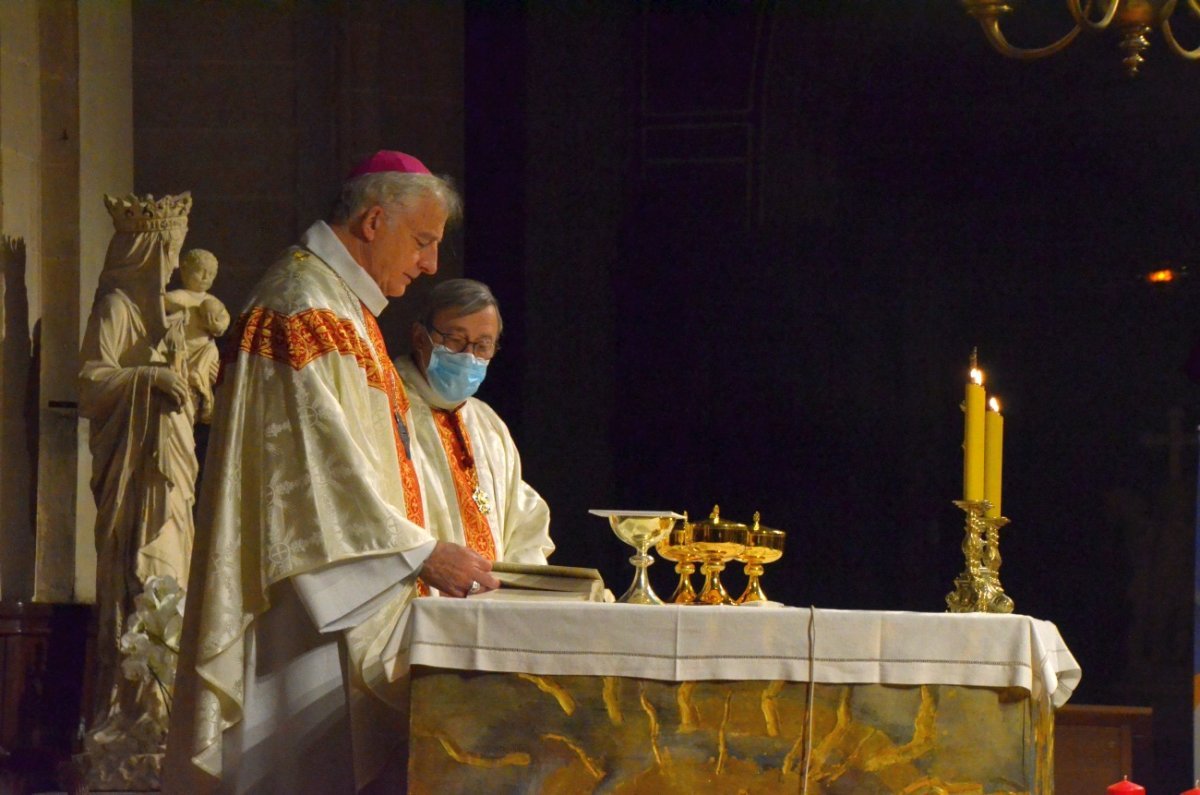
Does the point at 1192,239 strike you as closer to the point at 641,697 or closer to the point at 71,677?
the point at 71,677

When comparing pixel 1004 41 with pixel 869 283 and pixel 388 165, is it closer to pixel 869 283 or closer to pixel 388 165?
pixel 388 165

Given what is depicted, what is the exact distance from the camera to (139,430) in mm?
6930

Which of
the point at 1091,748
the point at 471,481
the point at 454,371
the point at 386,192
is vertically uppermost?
the point at 386,192

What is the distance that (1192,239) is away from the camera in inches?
329

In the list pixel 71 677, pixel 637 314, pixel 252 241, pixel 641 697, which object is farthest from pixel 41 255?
pixel 641 697

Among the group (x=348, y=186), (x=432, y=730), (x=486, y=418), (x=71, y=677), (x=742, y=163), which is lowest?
(x=71, y=677)

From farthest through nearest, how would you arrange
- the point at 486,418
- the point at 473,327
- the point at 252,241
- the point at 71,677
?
the point at 252,241, the point at 71,677, the point at 486,418, the point at 473,327

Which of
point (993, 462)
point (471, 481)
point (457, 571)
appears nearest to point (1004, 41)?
point (993, 462)

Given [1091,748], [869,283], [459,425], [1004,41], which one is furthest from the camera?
[869,283]

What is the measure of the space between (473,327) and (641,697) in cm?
176

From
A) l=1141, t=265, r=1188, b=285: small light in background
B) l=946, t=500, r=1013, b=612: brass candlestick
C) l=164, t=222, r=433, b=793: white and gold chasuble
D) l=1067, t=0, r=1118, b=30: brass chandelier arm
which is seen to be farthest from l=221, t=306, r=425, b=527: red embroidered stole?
l=1141, t=265, r=1188, b=285: small light in background

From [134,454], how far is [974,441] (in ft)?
13.4

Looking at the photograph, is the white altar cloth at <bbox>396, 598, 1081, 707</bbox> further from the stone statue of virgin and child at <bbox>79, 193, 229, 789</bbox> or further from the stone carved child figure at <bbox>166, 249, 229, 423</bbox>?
the stone carved child figure at <bbox>166, 249, 229, 423</bbox>

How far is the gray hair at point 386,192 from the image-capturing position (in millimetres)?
4105
